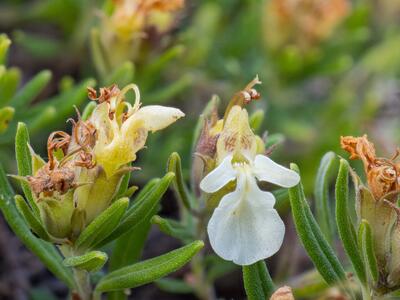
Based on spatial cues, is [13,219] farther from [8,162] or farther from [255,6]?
[255,6]

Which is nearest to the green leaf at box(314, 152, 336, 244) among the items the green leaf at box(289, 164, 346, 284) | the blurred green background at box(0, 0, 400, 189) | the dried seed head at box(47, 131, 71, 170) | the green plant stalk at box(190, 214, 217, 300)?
the green leaf at box(289, 164, 346, 284)

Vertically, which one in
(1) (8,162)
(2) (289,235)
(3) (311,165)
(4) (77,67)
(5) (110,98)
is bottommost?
(2) (289,235)

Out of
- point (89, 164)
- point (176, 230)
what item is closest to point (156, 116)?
point (89, 164)

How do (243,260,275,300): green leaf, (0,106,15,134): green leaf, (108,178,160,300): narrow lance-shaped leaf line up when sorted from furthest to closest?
1. (0,106,15,134): green leaf
2. (108,178,160,300): narrow lance-shaped leaf
3. (243,260,275,300): green leaf

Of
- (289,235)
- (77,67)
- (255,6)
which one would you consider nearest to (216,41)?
(255,6)

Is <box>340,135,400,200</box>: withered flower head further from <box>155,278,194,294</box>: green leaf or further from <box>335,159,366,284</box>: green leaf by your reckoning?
<box>155,278,194,294</box>: green leaf

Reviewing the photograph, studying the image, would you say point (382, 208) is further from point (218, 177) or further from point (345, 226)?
point (218, 177)

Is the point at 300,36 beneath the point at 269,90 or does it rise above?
above
